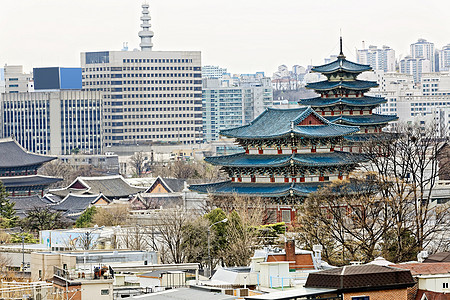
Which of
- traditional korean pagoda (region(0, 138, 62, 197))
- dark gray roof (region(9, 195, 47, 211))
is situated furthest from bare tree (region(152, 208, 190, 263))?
traditional korean pagoda (region(0, 138, 62, 197))

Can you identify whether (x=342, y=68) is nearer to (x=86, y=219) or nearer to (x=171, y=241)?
(x=86, y=219)

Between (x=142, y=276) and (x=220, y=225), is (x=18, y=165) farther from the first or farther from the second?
(x=142, y=276)

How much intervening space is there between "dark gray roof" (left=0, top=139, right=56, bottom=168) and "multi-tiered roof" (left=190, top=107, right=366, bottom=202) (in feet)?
215

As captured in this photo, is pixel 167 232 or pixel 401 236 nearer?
pixel 401 236

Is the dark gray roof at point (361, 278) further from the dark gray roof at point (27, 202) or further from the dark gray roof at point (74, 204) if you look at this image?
the dark gray roof at point (27, 202)

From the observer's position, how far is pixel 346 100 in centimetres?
9956

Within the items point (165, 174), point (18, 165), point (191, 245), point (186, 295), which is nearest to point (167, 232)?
point (191, 245)

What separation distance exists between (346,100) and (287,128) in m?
20.1

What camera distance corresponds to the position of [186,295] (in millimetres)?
36719

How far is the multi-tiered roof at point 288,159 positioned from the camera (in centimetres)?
7906

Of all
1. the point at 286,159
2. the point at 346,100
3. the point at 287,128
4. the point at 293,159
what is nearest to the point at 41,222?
the point at 287,128

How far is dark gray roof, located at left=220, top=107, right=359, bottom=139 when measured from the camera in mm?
80000

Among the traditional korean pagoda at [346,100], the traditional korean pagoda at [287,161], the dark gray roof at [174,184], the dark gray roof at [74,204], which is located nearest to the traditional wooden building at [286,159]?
the traditional korean pagoda at [287,161]

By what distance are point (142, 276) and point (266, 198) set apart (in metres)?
31.0
